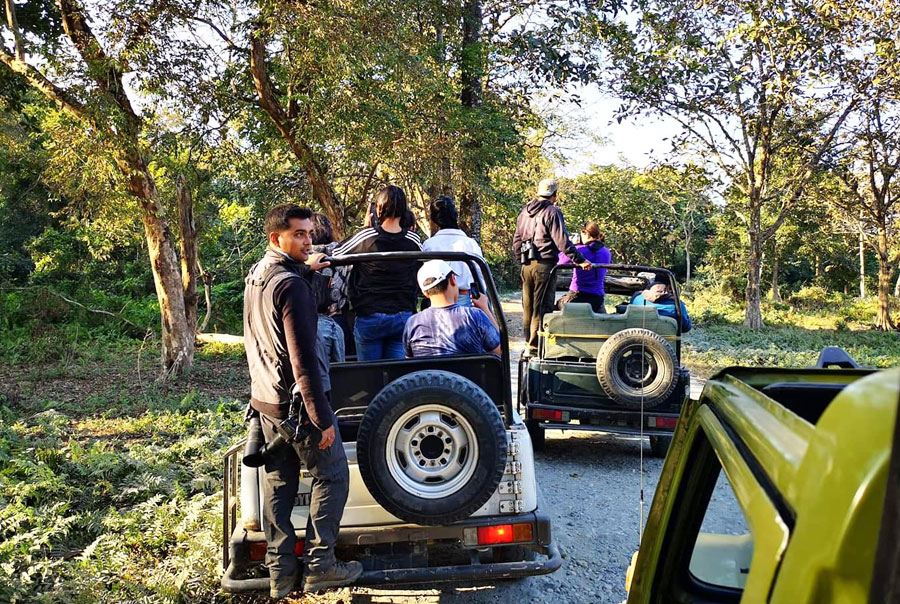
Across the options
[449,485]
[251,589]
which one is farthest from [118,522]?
[449,485]

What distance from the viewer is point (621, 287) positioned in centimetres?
830

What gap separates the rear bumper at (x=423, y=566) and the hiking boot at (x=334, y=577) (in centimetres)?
6

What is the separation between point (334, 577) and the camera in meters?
3.31

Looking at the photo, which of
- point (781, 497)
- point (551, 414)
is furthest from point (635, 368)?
point (781, 497)

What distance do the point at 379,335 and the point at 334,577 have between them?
2129 mm

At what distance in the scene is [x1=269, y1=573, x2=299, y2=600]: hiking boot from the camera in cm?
326

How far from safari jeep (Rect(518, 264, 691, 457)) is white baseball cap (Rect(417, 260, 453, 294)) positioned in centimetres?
235

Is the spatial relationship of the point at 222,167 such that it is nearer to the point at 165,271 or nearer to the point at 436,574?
the point at 165,271

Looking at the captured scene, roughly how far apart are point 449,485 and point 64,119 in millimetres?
8896

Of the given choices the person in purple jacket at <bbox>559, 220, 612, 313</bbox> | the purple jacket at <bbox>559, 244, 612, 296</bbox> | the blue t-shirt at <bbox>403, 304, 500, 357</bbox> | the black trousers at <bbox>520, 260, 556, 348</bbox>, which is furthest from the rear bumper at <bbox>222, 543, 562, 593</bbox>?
the purple jacket at <bbox>559, 244, 612, 296</bbox>

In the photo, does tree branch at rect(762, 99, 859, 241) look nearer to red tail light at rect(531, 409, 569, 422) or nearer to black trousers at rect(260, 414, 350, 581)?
red tail light at rect(531, 409, 569, 422)

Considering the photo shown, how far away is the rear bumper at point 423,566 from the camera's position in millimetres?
3441

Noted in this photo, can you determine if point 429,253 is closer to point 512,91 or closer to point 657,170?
point 512,91

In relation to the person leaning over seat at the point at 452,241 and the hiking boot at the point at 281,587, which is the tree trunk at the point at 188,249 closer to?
the person leaning over seat at the point at 452,241
